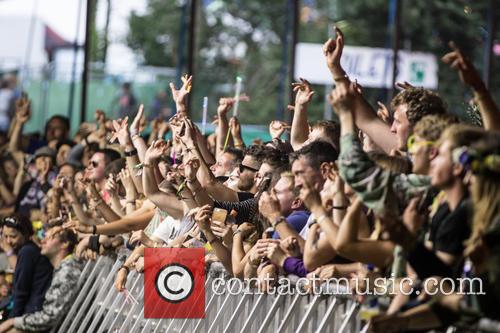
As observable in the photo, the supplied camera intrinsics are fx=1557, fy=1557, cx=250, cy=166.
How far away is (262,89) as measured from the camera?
5541cm

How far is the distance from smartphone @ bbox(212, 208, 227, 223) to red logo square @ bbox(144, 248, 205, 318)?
0.38 metres

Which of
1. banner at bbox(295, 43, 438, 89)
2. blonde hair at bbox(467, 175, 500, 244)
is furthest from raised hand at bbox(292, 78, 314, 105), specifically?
banner at bbox(295, 43, 438, 89)

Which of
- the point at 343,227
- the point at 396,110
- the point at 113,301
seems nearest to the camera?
the point at 343,227

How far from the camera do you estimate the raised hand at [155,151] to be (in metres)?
10.7

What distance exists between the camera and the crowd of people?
21.6 ft

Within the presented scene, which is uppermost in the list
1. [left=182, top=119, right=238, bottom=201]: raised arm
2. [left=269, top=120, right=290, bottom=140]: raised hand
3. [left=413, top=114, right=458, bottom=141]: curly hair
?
[left=413, top=114, right=458, bottom=141]: curly hair

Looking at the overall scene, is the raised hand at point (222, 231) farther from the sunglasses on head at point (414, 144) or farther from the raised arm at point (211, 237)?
the sunglasses on head at point (414, 144)

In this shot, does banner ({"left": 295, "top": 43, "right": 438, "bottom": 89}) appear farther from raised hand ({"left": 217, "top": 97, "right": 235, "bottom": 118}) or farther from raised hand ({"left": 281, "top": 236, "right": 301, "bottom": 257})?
raised hand ({"left": 281, "top": 236, "right": 301, "bottom": 257})

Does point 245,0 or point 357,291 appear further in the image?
point 245,0

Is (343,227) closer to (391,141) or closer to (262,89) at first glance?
(391,141)

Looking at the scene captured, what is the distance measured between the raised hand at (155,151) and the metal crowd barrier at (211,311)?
0.92 metres

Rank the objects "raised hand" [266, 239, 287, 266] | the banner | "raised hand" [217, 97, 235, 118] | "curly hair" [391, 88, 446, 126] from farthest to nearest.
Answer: the banner
"raised hand" [217, 97, 235, 118]
"raised hand" [266, 239, 287, 266]
"curly hair" [391, 88, 446, 126]

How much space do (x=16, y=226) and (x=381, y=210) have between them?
7668mm

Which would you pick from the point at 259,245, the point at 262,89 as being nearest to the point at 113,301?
the point at 259,245
